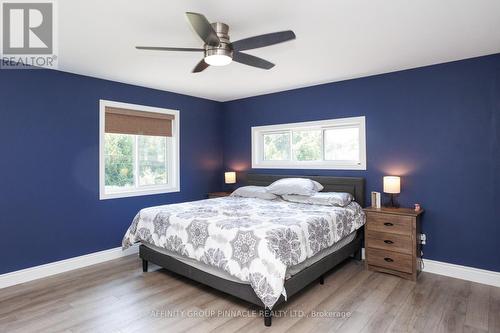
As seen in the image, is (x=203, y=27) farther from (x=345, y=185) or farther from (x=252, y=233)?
(x=345, y=185)

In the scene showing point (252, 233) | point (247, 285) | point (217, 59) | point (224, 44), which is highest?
point (224, 44)

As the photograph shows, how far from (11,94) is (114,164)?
4.69ft

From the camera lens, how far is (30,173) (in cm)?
334

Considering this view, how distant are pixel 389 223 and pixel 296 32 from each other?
92.3 inches

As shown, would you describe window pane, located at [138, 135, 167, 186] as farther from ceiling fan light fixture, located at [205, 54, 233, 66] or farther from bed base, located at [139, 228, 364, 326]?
ceiling fan light fixture, located at [205, 54, 233, 66]

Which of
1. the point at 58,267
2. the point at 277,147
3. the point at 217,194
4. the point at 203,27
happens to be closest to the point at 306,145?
Result: the point at 277,147

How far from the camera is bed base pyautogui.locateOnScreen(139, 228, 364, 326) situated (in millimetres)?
2477

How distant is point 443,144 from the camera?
134 inches

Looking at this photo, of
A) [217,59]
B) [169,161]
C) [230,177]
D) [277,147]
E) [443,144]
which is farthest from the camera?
[230,177]

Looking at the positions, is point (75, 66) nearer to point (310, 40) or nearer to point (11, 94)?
point (11, 94)

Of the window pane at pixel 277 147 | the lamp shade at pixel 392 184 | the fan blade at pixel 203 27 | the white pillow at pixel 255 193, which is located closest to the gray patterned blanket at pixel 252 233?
the white pillow at pixel 255 193

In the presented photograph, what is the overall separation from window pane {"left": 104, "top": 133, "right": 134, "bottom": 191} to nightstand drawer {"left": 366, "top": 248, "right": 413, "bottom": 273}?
3.50m

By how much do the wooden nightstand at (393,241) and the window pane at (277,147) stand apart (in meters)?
1.84

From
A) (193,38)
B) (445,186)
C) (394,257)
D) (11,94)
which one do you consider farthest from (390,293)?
(11,94)
